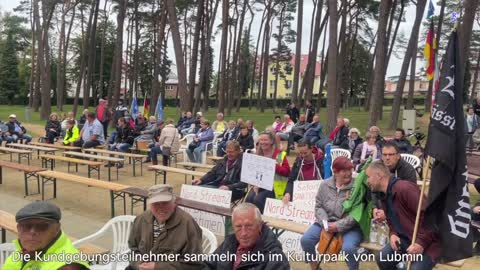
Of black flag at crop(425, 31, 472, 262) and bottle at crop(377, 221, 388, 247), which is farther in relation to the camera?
bottle at crop(377, 221, 388, 247)

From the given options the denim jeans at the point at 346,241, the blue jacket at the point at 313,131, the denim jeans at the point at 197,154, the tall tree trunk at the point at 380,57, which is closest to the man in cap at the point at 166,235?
the denim jeans at the point at 346,241

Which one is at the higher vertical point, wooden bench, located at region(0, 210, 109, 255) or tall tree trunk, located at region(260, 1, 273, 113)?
tall tree trunk, located at region(260, 1, 273, 113)

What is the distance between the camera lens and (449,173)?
3.38 m

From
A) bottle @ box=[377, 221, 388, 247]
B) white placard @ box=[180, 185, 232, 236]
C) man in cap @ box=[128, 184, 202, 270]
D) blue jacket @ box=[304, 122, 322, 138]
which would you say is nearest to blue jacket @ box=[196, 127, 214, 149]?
blue jacket @ box=[304, 122, 322, 138]

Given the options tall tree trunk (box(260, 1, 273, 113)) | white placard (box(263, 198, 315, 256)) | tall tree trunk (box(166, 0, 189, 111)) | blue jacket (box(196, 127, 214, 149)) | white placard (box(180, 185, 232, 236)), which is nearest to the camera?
white placard (box(263, 198, 315, 256))

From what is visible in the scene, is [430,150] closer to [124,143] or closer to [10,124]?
[124,143]

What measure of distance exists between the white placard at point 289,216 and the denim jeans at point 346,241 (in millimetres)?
520

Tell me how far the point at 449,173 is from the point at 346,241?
140 cm

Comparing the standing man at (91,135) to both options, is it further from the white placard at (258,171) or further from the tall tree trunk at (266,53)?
the tall tree trunk at (266,53)

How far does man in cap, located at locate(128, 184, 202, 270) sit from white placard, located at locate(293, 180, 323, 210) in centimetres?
195

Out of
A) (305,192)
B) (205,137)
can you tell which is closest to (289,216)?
(305,192)

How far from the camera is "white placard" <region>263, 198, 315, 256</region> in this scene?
17.2 feet

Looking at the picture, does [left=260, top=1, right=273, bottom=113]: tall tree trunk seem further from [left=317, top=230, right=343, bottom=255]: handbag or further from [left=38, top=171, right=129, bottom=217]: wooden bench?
[left=317, top=230, right=343, bottom=255]: handbag

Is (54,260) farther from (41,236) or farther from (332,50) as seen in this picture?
(332,50)
